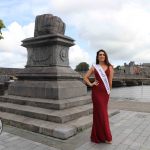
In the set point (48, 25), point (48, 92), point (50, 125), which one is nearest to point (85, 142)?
point (50, 125)

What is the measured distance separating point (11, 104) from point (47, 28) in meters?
3.14

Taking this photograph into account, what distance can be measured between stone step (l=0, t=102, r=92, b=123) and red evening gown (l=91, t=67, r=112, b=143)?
1339 mm

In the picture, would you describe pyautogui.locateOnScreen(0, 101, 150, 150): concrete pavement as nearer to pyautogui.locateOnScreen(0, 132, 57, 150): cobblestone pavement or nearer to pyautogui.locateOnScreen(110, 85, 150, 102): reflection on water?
pyautogui.locateOnScreen(0, 132, 57, 150): cobblestone pavement

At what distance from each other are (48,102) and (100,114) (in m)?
2.55

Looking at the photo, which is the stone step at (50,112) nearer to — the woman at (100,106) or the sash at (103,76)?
the woman at (100,106)

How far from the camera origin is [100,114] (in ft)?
18.4

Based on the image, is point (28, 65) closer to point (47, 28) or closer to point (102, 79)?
point (47, 28)

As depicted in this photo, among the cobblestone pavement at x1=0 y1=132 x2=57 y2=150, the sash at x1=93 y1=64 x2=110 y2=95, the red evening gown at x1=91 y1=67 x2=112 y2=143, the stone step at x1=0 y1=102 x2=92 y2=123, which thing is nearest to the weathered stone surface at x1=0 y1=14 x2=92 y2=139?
the stone step at x1=0 y1=102 x2=92 y2=123

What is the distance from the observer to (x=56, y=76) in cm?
841

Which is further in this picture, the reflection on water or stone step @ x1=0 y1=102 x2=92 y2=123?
the reflection on water

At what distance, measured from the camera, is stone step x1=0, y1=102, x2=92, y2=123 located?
6.83 metres

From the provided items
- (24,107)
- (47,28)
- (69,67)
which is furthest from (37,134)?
(47,28)

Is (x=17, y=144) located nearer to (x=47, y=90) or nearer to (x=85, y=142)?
(x=85, y=142)

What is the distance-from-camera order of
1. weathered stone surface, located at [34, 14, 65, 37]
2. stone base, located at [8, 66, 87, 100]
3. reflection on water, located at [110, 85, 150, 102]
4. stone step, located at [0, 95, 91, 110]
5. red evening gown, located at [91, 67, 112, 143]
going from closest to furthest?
red evening gown, located at [91, 67, 112, 143] < stone step, located at [0, 95, 91, 110] < stone base, located at [8, 66, 87, 100] < weathered stone surface, located at [34, 14, 65, 37] < reflection on water, located at [110, 85, 150, 102]
